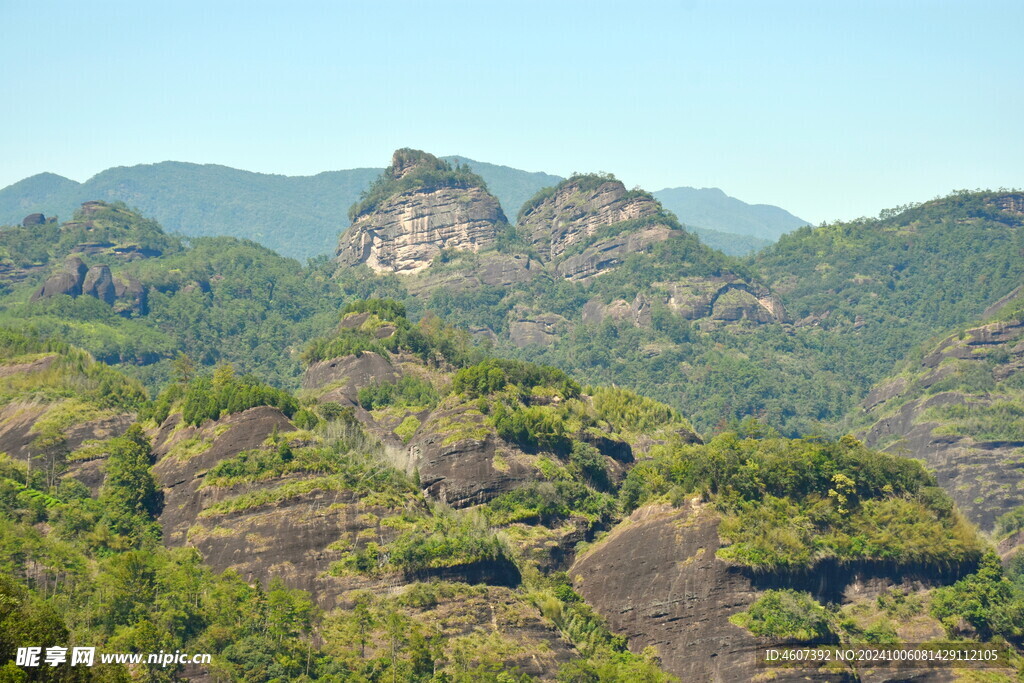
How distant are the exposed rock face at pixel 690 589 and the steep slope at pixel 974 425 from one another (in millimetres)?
65870

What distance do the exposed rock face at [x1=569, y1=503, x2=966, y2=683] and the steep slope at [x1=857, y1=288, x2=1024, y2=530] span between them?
216ft

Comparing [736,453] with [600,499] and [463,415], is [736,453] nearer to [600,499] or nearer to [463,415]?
[600,499]

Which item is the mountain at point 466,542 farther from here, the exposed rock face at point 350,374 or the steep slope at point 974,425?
the steep slope at point 974,425

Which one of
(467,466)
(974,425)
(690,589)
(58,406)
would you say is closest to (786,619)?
(690,589)

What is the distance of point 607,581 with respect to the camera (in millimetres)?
105562

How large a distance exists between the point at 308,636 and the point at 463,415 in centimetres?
3631

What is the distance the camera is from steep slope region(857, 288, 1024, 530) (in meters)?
164

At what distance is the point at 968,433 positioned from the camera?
175500 mm

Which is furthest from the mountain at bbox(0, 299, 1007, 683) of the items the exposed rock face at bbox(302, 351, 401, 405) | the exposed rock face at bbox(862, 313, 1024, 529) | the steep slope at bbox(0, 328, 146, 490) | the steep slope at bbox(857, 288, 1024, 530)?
the steep slope at bbox(857, 288, 1024, 530)

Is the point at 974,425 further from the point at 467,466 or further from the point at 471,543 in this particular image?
the point at 471,543

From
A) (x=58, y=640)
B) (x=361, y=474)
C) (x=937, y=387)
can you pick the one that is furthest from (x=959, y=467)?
(x=58, y=640)

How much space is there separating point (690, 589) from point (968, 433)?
91.5m

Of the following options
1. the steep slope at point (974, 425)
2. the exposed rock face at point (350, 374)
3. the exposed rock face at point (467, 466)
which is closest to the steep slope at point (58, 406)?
the exposed rock face at point (350, 374)

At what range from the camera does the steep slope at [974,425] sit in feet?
538
